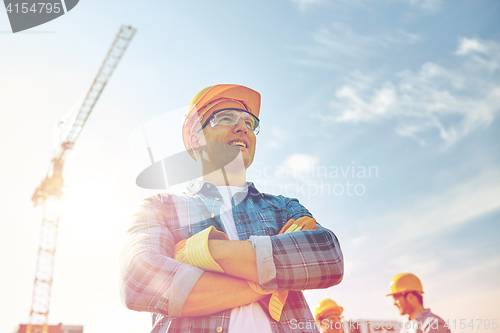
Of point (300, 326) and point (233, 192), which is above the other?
point (233, 192)

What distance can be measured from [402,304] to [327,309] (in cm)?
278

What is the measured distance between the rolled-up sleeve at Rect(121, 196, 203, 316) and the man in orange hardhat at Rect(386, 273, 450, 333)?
6.82 m

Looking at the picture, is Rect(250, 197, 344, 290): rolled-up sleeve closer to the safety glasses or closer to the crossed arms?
the crossed arms

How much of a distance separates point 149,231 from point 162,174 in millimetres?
1399

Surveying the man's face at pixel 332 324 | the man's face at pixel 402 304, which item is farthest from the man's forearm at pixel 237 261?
the man's face at pixel 332 324

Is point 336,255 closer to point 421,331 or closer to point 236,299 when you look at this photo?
point 236,299

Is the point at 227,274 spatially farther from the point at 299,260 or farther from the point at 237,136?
the point at 237,136

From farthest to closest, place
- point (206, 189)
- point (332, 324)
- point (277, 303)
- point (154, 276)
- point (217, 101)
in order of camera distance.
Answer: point (332, 324) < point (217, 101) < point (206, 189) < point (277, 303) < point (154, 276)

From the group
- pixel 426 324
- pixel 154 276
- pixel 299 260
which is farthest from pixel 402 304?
pixel 154 276

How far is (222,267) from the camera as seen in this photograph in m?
2.18

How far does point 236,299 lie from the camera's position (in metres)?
2.16

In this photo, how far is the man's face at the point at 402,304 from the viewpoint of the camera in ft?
28.0

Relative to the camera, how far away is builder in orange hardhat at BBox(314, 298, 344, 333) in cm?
1006

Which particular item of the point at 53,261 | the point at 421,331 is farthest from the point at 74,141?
the point at 421,331
